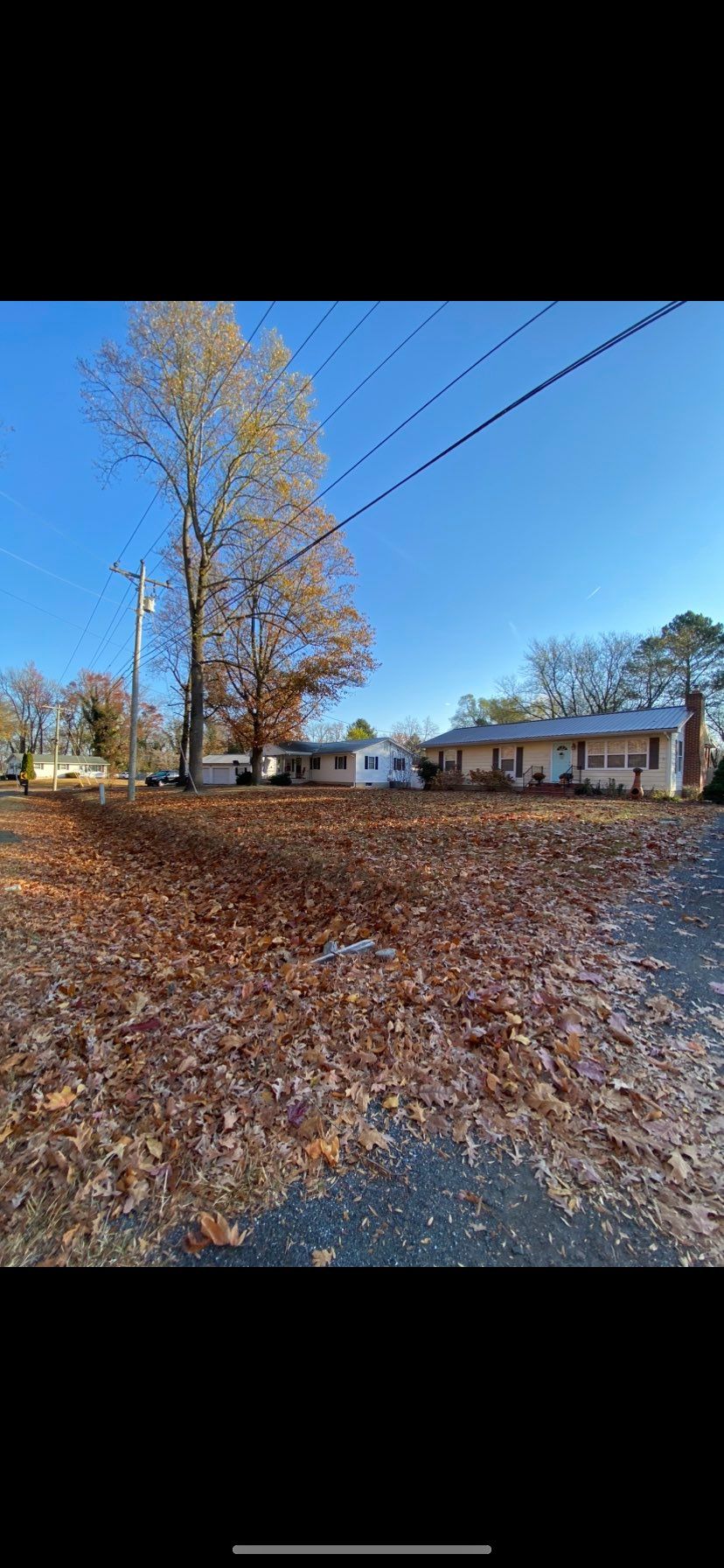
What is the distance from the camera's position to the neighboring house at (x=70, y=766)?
35156 mm

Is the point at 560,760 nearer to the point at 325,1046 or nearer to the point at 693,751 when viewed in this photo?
the point at 693,751

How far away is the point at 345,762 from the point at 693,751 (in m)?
18.8

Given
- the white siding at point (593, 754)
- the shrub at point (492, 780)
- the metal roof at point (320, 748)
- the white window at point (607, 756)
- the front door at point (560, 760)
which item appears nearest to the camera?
the white siding at point (593, 754)

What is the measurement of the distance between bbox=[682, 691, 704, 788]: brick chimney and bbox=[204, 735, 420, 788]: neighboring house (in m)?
13.3

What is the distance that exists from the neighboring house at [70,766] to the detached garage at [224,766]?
859cm

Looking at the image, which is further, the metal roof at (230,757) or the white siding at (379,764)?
the metal roof at (230,757)

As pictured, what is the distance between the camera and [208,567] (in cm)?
1559

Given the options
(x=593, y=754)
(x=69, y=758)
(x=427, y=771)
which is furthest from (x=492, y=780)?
(x=69, y=758)

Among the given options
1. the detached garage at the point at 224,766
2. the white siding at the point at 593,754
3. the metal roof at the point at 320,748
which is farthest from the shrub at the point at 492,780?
the detached garage at the point at 224,766

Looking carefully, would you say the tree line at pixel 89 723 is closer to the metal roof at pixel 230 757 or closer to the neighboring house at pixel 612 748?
the metal roof at pixel 230 757

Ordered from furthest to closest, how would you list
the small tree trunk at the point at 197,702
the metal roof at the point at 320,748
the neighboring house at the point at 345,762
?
the metal roof at the point at 320,748, the neighboring house at the point at 345,762, the small tree trunk at the point at 197,702

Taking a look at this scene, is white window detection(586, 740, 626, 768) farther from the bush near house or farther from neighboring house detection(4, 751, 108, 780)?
neighboring house detection(4, 751, 108, 780)
